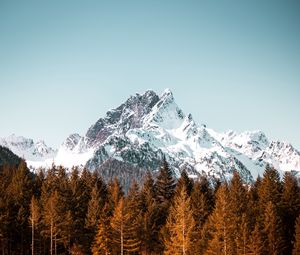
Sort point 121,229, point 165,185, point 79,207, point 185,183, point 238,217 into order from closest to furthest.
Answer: point 238,217, point 121,229, point 79,207, point 185,183, point 165,185

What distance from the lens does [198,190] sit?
8181cm

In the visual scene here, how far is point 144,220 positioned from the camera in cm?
7619

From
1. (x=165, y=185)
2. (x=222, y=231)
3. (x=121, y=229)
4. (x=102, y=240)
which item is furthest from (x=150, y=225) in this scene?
(x=222, y=231)

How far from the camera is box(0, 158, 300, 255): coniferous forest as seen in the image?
6225 centimetres

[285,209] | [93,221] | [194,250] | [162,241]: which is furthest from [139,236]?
[285,209]

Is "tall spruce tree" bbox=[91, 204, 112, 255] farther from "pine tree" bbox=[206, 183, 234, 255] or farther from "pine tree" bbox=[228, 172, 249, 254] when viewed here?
"pine tree" bbox=[228, 172, 249, 254]

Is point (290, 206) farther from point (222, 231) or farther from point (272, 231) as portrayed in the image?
point (222, 231)

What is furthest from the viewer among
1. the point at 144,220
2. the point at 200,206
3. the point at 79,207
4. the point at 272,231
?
the point at 200,206

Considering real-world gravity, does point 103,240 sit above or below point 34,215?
below

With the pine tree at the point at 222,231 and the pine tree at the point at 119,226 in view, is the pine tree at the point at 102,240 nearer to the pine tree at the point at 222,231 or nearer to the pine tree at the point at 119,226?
the pine tree at the point at 119,226

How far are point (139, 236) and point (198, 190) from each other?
47.5 feet

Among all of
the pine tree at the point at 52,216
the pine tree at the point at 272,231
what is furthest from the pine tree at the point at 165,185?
the pine tree at the point at 272,231

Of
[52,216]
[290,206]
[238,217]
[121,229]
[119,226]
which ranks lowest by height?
[121,229]

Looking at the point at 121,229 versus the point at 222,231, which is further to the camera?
the point at 121,229
